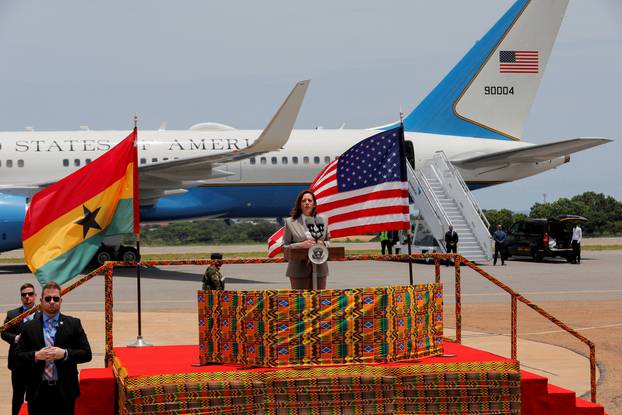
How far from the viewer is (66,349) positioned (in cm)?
801

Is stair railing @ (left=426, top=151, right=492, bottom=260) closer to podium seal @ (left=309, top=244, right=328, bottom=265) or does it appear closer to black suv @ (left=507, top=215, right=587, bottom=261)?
black suv @ (left=507, top=215, right=587, bottom=261)

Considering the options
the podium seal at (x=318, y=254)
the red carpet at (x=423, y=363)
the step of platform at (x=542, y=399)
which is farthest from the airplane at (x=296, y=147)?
the step of platform at (x=542, y=399)

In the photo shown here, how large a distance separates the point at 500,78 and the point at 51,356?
3478cm

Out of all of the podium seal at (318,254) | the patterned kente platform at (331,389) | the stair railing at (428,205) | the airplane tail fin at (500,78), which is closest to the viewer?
the patterned kente platform at (331,389)

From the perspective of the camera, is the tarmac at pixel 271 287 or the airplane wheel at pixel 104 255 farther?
the airplane wheel at pixel 104 255

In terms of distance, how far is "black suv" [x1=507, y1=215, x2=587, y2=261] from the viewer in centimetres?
3744

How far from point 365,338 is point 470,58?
109 ft

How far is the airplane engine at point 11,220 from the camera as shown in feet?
98.5

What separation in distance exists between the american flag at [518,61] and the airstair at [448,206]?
579cm

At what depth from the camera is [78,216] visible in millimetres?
10250

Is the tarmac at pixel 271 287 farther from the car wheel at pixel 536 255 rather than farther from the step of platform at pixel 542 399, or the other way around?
the step of platform at pixel 542 399

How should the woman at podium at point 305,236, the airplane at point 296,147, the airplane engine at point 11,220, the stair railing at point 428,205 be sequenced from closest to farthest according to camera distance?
the woman at podium at point 305,236 < the airplane engine at point 11,220 < the airplane at point 296,147 < the stair railing at point 428,205

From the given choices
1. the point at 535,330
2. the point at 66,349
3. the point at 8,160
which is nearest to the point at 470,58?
the point at 8,160

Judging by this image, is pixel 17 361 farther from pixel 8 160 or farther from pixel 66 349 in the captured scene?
pixel 8 160
